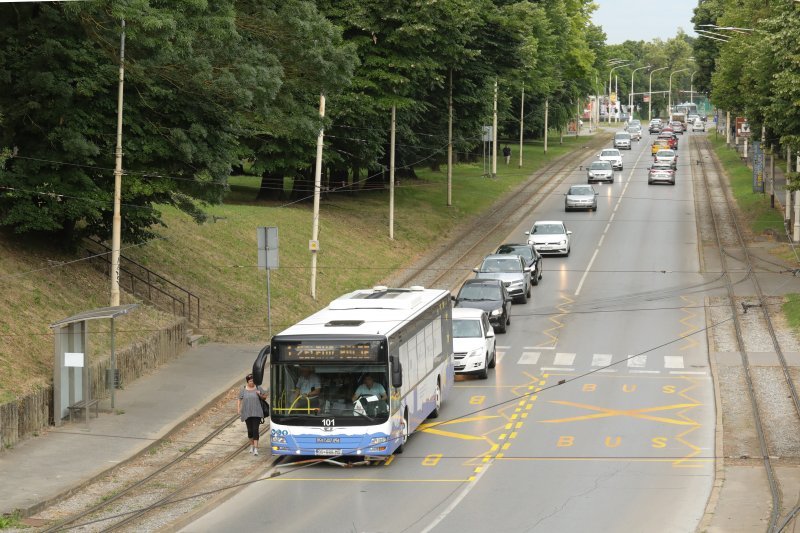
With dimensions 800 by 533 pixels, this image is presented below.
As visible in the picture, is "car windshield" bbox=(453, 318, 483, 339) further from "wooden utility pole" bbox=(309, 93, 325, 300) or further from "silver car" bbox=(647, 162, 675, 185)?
"silver car" bbox=(647, 162, 675, 185)

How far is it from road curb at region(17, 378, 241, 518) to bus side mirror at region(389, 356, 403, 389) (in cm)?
525

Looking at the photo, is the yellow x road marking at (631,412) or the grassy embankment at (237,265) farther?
the grassy embankment at (237,265)

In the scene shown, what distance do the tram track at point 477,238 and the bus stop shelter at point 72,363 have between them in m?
22.5

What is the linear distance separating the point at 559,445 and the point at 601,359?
35.1ft

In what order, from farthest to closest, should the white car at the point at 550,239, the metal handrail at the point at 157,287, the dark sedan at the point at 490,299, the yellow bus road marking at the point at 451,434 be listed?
the white car at the point at 550,239, the dark sedan at the point at 490,299, the metal handrail at the point at 157,287, the yellow bus road marking at the point at 451,434

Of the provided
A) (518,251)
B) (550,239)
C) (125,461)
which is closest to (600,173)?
(550,239)

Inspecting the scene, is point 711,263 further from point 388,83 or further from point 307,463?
point 307,463

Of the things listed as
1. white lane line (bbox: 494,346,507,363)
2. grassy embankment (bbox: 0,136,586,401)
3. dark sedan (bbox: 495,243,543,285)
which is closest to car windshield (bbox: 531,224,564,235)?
grassy embankment (bbox: 0,136,586,401)

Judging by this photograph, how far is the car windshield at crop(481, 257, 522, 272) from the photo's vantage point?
4350cm

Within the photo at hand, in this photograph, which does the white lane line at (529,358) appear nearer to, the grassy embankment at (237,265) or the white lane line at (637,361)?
the white lane line at (637,361)

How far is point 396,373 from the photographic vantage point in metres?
21.7

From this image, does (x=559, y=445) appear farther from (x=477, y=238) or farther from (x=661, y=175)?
(x=661, y=175)

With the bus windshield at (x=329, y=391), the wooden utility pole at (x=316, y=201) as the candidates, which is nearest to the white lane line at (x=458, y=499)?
the bus windshield at (x=329, y=391)

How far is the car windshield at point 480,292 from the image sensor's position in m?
38.2
